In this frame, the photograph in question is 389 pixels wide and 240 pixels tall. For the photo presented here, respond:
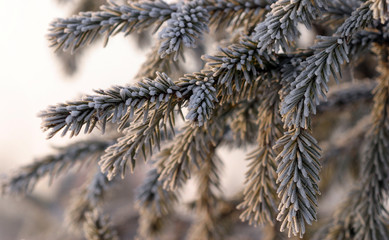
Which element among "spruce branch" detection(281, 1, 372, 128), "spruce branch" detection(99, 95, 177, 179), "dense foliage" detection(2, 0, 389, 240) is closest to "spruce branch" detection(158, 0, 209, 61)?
"dense foliage" detection(2, 0, 389, 240)

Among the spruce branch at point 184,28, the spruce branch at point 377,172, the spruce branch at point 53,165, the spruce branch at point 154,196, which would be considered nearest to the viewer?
the spruce branch at point 184,28

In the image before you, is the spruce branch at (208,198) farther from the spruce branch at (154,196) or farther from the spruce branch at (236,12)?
the spruce branch at (236,12)

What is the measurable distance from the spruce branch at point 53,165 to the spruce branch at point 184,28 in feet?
2.15

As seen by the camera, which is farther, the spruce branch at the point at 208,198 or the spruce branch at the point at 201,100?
the spruce branch at the point at 208,198

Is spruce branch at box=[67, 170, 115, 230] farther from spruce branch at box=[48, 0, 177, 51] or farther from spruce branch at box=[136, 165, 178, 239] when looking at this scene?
spruce branch at box=[48, 0, 177, 51]

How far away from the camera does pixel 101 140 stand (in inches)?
52.1

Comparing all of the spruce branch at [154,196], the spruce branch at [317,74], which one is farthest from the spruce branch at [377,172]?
the spruce branch at [154,196]

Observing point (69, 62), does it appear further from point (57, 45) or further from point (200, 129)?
point (200, 129)

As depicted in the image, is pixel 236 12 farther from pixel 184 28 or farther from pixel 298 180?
pixel 298 180

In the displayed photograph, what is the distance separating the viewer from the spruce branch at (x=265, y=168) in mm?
771

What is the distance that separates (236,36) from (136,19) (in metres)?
0.28

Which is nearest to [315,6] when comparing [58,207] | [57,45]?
[57,45]

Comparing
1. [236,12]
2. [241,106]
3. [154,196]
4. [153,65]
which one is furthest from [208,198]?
[236,12]

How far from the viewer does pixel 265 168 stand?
2.62 feet
